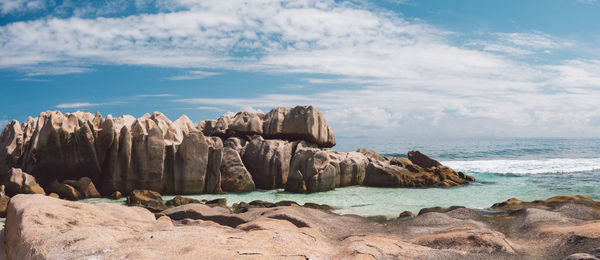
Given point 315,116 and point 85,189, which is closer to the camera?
point 85,189

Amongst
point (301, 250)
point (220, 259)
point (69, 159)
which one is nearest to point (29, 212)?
point (220, 259)

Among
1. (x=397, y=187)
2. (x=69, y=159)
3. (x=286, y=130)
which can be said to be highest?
(x=286, y=130)

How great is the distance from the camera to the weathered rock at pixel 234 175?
66.3ft

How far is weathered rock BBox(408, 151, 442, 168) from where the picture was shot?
28.4 meters

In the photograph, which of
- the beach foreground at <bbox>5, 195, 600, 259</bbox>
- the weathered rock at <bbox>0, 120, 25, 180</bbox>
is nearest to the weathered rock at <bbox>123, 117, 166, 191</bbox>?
the weathered rock at <bbox>0, 120, 25, 180</bbox>

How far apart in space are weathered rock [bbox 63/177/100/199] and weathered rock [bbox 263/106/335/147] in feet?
35.8

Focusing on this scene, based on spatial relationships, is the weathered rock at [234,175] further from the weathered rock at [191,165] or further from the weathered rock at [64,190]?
the weathered rock at [64,190]

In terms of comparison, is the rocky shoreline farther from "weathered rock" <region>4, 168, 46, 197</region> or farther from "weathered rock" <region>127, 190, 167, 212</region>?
"weathered rock" <region>127, 190, 167, 212</region>

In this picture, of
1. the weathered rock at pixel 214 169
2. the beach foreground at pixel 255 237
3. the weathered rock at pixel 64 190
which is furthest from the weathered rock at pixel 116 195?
the beach foreground at pixel 255 237

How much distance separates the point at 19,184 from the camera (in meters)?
15.7

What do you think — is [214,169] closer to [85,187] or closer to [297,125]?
[85,187]

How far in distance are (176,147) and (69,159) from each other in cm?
482

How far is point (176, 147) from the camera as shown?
63.0ft

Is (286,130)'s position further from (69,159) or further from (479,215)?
(479,215)
